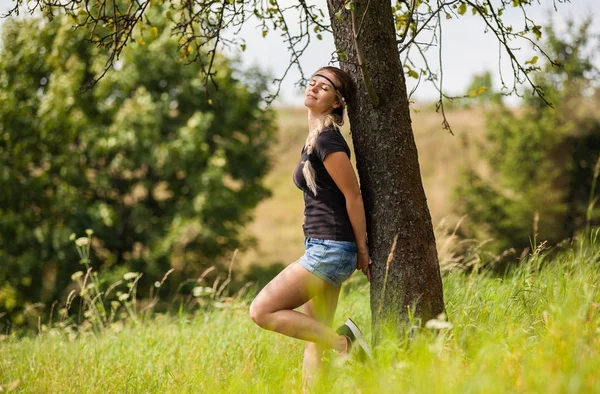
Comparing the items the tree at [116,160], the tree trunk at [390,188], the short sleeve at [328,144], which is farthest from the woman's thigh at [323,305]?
the tree at [116,160]

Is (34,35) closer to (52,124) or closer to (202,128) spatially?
(52,124)

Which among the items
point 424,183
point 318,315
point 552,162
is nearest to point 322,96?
point 318,315

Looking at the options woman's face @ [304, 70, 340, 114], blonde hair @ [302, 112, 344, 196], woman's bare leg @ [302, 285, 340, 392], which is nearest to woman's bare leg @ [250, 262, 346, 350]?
woman's bare leg @ [302, 285, 340, 392]

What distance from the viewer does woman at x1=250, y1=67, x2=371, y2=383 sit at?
322cm

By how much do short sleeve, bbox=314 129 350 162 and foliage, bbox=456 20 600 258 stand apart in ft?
47.1

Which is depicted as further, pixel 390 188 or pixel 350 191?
pixel 390 188

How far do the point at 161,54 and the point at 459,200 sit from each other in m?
9.60

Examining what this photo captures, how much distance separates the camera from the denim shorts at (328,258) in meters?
3.23

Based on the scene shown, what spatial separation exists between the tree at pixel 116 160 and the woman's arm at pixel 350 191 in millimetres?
9265

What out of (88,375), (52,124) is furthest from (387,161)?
(52,124)

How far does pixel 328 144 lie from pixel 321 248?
585 millimetres

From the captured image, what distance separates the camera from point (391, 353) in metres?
2.91

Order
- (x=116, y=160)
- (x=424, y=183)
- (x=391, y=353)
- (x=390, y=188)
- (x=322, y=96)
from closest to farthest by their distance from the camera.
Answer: (x=391, y=353) < (x=390, y=188) < (x=322, y=96) < (x=116, y=160) < (x=424, y=183)

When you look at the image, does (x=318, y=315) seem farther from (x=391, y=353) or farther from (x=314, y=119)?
(x=314, y=119)
